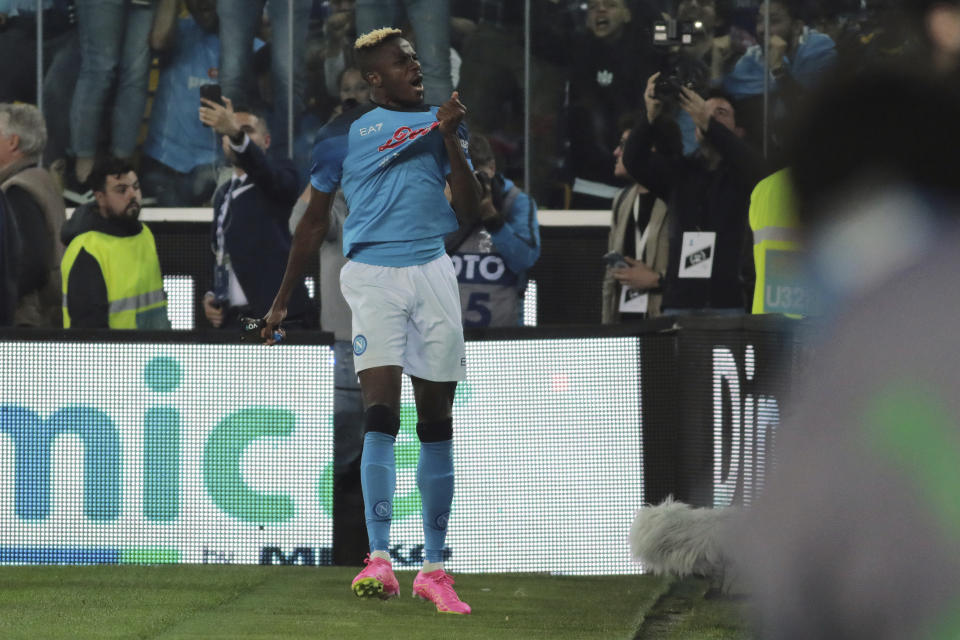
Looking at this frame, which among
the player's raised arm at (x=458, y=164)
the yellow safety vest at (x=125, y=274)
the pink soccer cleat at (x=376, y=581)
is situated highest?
the player's raised arm at (x=458, y=164)

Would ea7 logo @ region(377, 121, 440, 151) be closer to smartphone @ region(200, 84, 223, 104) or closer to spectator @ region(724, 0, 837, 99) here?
spectator @ region(724, 0, 837, 99)

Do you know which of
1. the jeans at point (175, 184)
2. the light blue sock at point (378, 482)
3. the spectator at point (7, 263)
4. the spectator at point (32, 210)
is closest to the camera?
the light blue sock at point (378, 482)

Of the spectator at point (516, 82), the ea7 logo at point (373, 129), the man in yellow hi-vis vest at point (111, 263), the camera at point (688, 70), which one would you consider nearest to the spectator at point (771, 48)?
the camera at point (688, 70)

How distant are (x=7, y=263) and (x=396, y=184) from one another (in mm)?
2614

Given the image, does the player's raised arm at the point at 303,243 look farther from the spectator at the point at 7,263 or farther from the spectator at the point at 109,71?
the spectator at the point at 109,71

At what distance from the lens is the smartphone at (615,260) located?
7945 mm

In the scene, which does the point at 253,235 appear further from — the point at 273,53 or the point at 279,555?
the point at 273,53

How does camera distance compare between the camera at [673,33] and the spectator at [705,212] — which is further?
the camera at [673,33]

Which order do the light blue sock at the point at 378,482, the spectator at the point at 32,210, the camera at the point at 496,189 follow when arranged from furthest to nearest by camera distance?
the spectator at the point at 32,210 < the camera at the point at 496,189 < the light blue sock at the point at 378,482

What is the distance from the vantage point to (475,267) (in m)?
7.54

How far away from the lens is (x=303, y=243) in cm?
573

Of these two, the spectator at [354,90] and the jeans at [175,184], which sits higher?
the spectator at [354,90]

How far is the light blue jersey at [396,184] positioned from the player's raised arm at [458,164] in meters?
0.07

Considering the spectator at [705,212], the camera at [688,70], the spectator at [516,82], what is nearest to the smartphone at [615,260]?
the spectator at [705,212]
